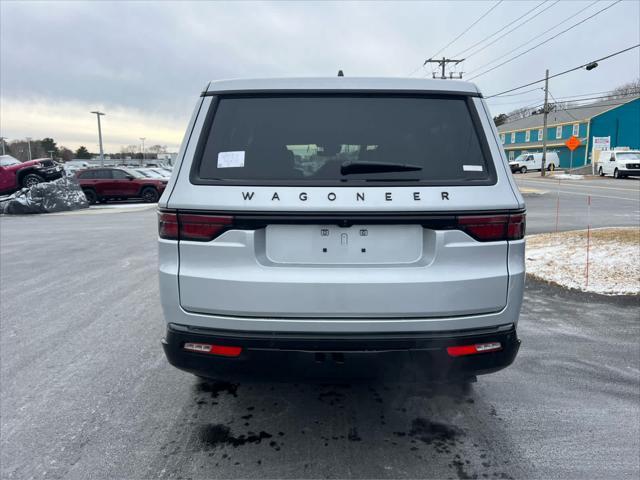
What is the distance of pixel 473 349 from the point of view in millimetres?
2473

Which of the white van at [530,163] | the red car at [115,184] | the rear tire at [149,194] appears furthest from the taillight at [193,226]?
the white van at [530,163]

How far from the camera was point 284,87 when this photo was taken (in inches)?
103

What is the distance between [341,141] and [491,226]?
2.99 feet

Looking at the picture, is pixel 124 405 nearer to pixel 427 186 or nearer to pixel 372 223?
pixel 372 223

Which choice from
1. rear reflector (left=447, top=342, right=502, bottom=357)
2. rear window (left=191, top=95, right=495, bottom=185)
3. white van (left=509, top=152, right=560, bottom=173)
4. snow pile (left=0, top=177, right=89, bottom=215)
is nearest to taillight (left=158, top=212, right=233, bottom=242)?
rear window (left=191, top=95, right=495, bottom=185)

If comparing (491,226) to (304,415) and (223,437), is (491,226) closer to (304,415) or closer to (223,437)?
(304,415)

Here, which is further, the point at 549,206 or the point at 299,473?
the point at 549,206

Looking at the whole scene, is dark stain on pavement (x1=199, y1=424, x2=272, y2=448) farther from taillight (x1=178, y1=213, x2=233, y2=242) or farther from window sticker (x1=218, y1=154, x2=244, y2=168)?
window sticker (x1=218, y1=154, x2=244, y2=168)

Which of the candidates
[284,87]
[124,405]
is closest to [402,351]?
[284,87]

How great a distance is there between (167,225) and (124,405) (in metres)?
1.58

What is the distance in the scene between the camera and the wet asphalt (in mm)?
2633

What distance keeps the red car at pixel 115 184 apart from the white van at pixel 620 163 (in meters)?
32.9

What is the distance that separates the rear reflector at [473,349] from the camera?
243 centimetres

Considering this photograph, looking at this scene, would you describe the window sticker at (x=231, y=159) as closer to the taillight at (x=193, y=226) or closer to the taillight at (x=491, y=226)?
the taillight at (x=193, y=226)
